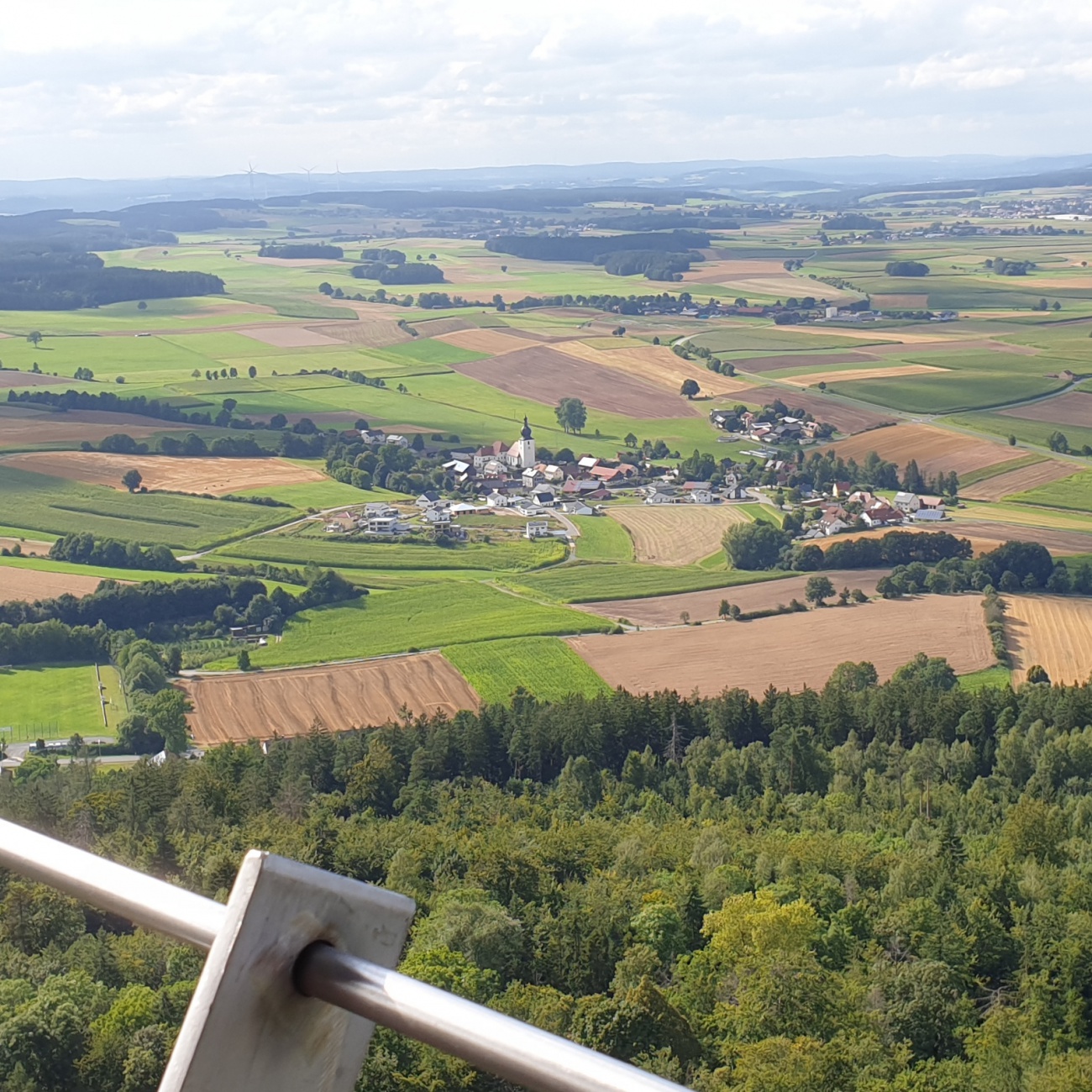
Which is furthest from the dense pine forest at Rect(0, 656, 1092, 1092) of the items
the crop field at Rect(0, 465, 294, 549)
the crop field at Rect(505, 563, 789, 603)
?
the crop field at Rect(0, 465, 294, 549)

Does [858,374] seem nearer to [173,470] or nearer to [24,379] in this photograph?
[173,470]

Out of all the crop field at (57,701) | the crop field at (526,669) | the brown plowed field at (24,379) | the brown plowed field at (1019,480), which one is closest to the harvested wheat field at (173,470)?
the brown plowed field at (24,379)

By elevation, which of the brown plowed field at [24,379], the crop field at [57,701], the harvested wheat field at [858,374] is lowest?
the crop field at [57,701]

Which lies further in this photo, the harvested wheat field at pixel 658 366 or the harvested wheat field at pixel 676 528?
the harvested wheat field at pixel 658 366

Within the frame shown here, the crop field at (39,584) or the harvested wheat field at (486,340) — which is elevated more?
the harvested wheat field at (486,340)

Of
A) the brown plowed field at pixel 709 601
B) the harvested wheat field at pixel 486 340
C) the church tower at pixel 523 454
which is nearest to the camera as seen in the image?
the brown plowed field at pixel 709 601

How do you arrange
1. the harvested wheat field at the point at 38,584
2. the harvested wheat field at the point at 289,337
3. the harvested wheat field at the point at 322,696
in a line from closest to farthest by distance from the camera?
the harvested wheat field at the point at 322,696, the harvested wheat field at the point at 38,584, the harvested wheat field at the point at 289,337

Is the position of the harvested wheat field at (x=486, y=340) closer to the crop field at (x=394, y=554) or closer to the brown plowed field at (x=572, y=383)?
the brown plowed field at (x=572, y=383)
